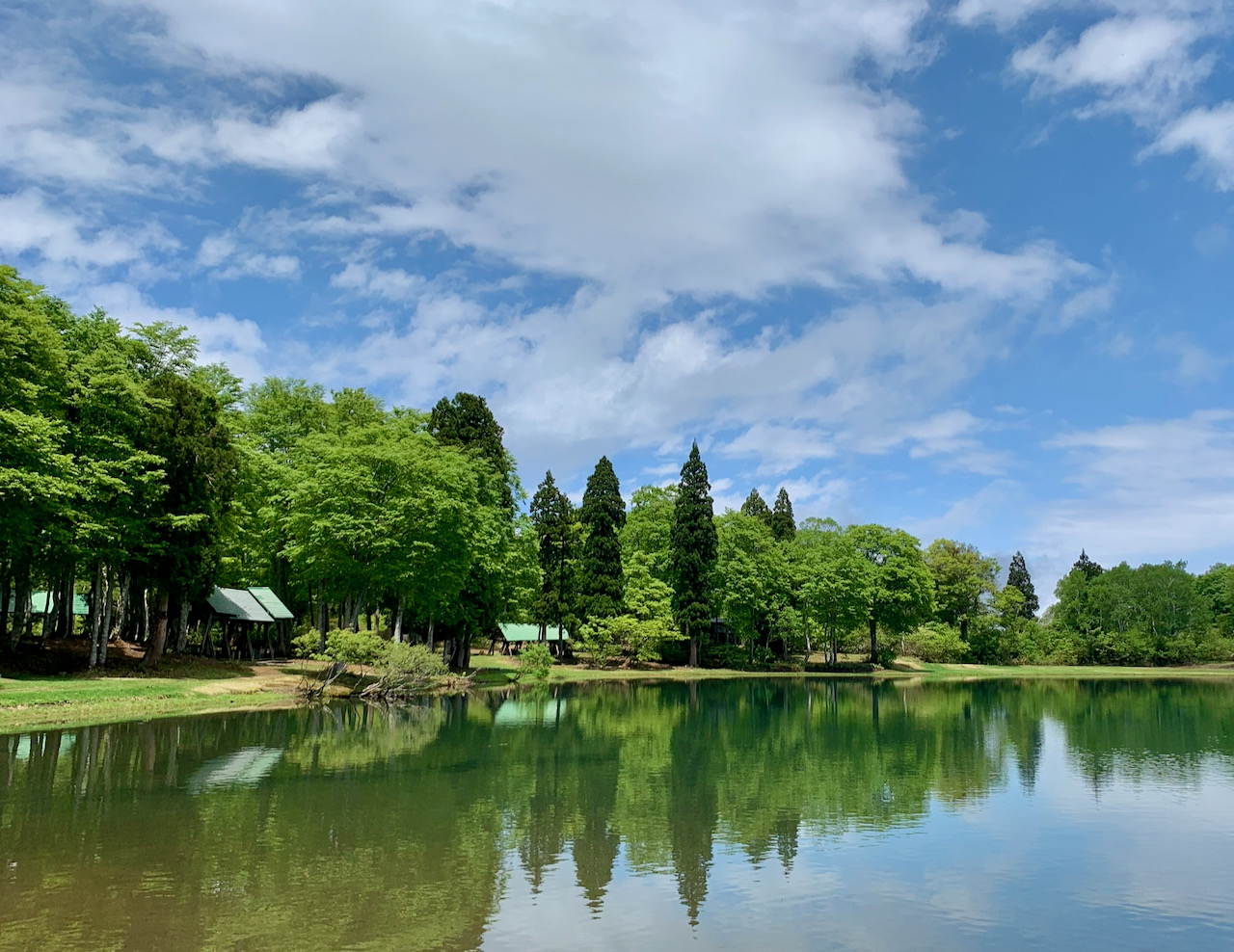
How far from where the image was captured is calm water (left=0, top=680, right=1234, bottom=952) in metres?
10.2

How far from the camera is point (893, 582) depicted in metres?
78.7

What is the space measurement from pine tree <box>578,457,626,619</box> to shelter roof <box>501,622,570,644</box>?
9174 millimetres

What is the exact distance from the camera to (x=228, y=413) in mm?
46250

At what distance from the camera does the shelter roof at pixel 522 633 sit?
76938 mm

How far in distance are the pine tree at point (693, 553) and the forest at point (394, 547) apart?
188 mm

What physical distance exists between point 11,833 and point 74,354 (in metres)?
25.9

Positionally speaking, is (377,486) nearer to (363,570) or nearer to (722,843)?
(363,570)

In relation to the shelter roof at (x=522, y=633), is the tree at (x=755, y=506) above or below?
above

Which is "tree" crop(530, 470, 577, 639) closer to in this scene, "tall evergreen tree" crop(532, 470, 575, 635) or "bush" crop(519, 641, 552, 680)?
"tall evergreen tree" crop(532, 470, 575, 635)

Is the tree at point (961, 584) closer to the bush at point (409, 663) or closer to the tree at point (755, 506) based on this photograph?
the tree at point (755, 506)

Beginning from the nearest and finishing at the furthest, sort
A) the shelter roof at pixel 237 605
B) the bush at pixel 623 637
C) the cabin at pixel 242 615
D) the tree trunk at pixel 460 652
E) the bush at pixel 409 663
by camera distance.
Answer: the bush at pixel 409 663 < the shelter roof at pixel 237 605 < the cabin at pixel 242 615 < the tree trunk at pixel 460 652 < the bush at pixel 623 637

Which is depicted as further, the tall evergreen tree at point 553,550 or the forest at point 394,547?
the tall evergreen tree at point 553,550

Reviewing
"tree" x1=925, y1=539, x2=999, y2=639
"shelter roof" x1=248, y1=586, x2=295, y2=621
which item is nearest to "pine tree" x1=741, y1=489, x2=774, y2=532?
"tree" x1=925, y1=539, x2=999, y2=639

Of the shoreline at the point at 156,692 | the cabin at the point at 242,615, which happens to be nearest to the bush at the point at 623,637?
the shoreline at the point at 156,692
